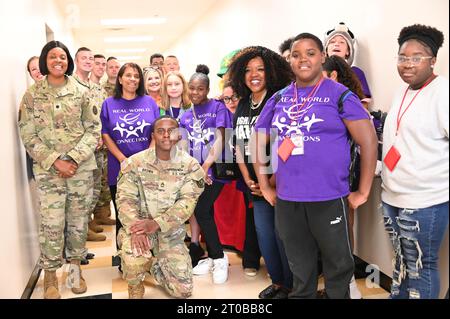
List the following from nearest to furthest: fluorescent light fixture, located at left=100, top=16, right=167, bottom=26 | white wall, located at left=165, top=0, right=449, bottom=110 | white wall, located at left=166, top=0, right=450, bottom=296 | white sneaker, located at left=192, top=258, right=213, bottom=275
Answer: white wall, located at left=166, top=0, right=450, bottom=296 → white wall, located at left=165, top=0, right=449, bottom=110 → white sneaker, located at left=192, top=258, right=213, bottom=275 → fluorescent light fixture, located at left=100, top=16, right=167, bottom=26

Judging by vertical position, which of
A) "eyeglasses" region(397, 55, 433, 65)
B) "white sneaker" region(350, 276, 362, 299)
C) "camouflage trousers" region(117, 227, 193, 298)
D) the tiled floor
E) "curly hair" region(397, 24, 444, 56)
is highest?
"curly hair" region(397, 24, 444, 56)

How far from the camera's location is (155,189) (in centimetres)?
219

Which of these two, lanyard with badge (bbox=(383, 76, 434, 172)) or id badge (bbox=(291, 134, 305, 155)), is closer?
lanyard with badge (bbox=(383, 76, 434, 172))

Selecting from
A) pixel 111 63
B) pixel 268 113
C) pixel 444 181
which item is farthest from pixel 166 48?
pixel 444 181

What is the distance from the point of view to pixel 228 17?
5.61 m

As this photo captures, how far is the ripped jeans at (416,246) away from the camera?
4.32ft

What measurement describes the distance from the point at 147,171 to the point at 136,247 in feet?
1.40

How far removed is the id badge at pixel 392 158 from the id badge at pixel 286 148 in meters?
0.36

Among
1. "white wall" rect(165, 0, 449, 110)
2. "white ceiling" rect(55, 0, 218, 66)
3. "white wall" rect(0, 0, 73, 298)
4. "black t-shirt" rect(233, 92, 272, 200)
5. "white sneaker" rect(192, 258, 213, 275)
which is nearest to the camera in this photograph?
"white wall" rect(165, 0, 449, 110)

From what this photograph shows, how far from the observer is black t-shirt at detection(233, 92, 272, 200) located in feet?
6.79

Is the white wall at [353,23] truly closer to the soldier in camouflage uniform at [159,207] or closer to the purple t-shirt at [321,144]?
the purple t-shirt at [321,144]

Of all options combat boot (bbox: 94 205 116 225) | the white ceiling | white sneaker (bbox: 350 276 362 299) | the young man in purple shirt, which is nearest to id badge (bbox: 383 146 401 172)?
the young man in purple shirt

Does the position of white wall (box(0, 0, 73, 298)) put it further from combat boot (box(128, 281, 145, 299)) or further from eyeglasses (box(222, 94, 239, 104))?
eyeglasses (box(222, 94, 239, 104))

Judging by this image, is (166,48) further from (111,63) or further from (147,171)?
(147,171)
